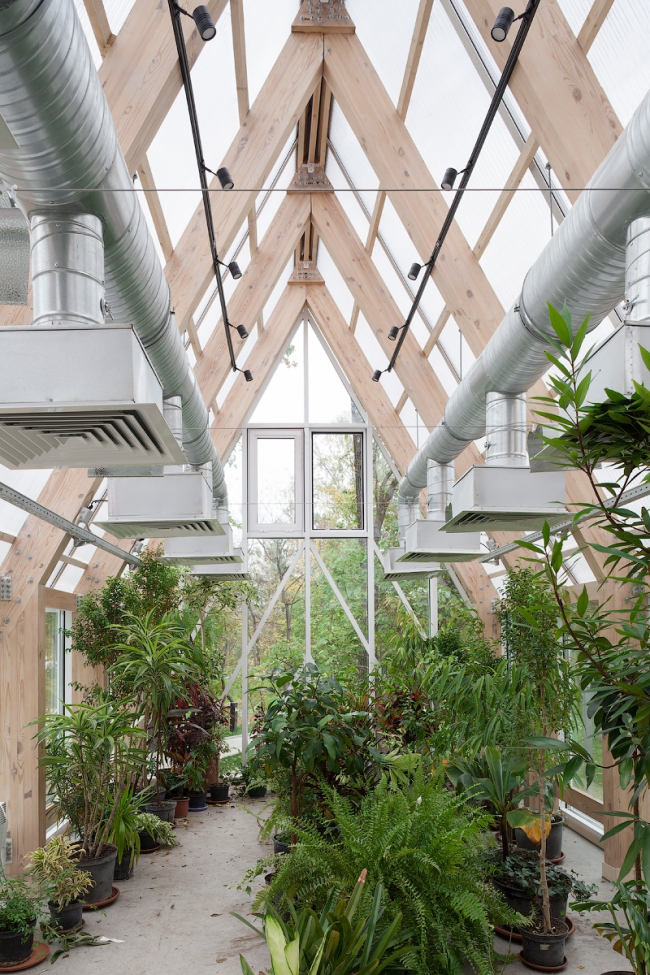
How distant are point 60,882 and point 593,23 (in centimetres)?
534

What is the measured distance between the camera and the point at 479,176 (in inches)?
211

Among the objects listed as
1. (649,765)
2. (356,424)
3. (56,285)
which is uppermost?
(356,424)

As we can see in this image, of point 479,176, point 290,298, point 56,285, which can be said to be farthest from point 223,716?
point 56,285

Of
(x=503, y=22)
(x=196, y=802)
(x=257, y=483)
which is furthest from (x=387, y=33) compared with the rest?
(x=196, y=802)

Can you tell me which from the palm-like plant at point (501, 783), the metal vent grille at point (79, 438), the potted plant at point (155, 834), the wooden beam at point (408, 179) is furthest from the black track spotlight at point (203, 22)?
the potted plant at point (155, 834)

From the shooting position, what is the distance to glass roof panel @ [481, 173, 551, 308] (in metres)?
4.93

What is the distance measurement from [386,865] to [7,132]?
143 inches

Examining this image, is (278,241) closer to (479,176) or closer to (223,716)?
(479,176)

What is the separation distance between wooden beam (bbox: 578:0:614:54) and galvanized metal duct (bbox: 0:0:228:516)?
6.91 feet

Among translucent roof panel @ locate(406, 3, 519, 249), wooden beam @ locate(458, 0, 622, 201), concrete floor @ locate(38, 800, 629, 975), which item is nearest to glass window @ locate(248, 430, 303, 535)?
concrete floor @ locate(38, 800, 629, 975)

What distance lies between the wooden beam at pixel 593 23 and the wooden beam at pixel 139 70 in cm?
182

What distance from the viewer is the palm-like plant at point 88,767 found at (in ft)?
18.7

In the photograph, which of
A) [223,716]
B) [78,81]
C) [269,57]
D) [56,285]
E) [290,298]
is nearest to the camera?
[78,81]

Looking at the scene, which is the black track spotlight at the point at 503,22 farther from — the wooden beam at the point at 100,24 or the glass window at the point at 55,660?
the glass window at the point at 55,660
